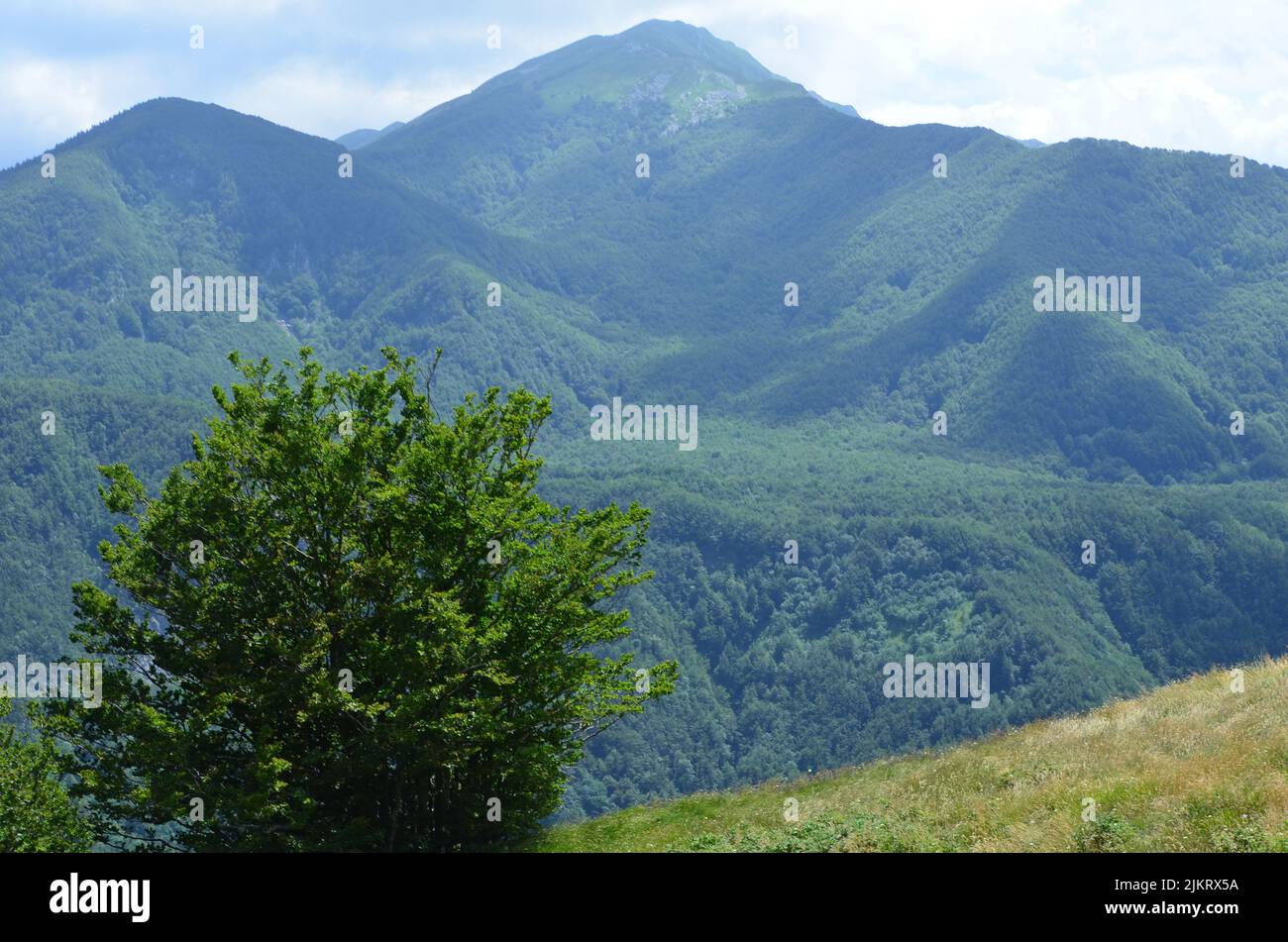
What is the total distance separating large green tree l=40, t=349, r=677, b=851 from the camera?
869 inches

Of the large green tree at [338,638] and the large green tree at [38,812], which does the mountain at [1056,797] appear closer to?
the large green tree at [338,638]

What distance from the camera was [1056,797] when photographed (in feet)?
62.8

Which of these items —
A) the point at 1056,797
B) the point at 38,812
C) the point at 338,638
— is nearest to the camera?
the point at 1056,797

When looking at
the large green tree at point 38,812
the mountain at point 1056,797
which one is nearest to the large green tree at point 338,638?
the large green tree at point 38,812

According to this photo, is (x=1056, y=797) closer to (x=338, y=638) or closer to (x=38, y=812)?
(x=338, y=638)

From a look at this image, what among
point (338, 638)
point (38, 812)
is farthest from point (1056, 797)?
point (38, 812)

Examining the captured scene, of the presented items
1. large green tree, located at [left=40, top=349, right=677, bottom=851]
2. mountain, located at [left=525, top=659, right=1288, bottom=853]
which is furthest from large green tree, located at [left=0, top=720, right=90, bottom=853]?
mountain, located at [left=525, top=659, right=1288, bottom=853]

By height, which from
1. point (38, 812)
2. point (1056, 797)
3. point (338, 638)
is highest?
point (338, 638)

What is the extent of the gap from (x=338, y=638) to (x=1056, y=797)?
12.7 meters

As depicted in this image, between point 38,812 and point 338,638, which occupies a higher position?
point 338,638

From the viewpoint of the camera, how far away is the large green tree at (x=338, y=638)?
72.4 ft

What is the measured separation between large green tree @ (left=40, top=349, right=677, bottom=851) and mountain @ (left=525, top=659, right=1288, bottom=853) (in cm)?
265
